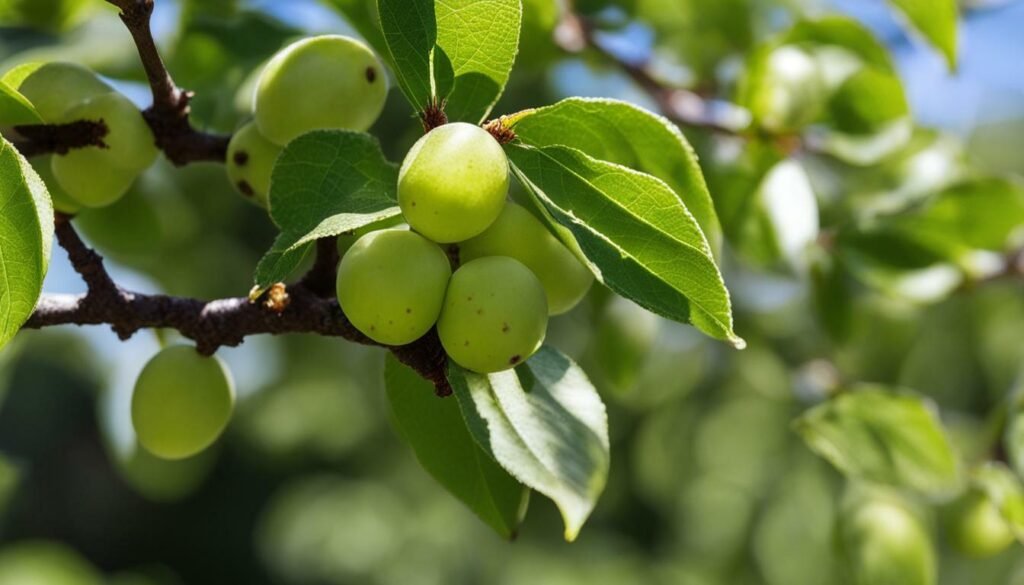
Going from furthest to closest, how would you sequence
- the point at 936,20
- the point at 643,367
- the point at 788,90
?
the point at 643,367 < the point at 788,90 < the point at 936,20

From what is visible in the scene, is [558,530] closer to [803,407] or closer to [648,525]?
[648,525]

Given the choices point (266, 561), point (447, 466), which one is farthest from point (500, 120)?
point (266, 561)

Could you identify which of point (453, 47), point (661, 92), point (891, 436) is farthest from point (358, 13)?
point (891, 436)

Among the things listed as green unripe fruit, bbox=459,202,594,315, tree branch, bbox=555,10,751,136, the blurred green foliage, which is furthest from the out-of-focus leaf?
green unripe fruit, bbox=459,202,594,315

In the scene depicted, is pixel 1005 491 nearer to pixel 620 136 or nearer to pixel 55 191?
pixel 620 136

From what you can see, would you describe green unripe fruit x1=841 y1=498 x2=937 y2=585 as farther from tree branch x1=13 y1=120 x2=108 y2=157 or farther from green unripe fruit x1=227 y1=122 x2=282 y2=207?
tree branch x1=13 y1=120 x2=108 y2=157

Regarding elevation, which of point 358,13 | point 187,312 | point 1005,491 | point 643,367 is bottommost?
point 643,367
